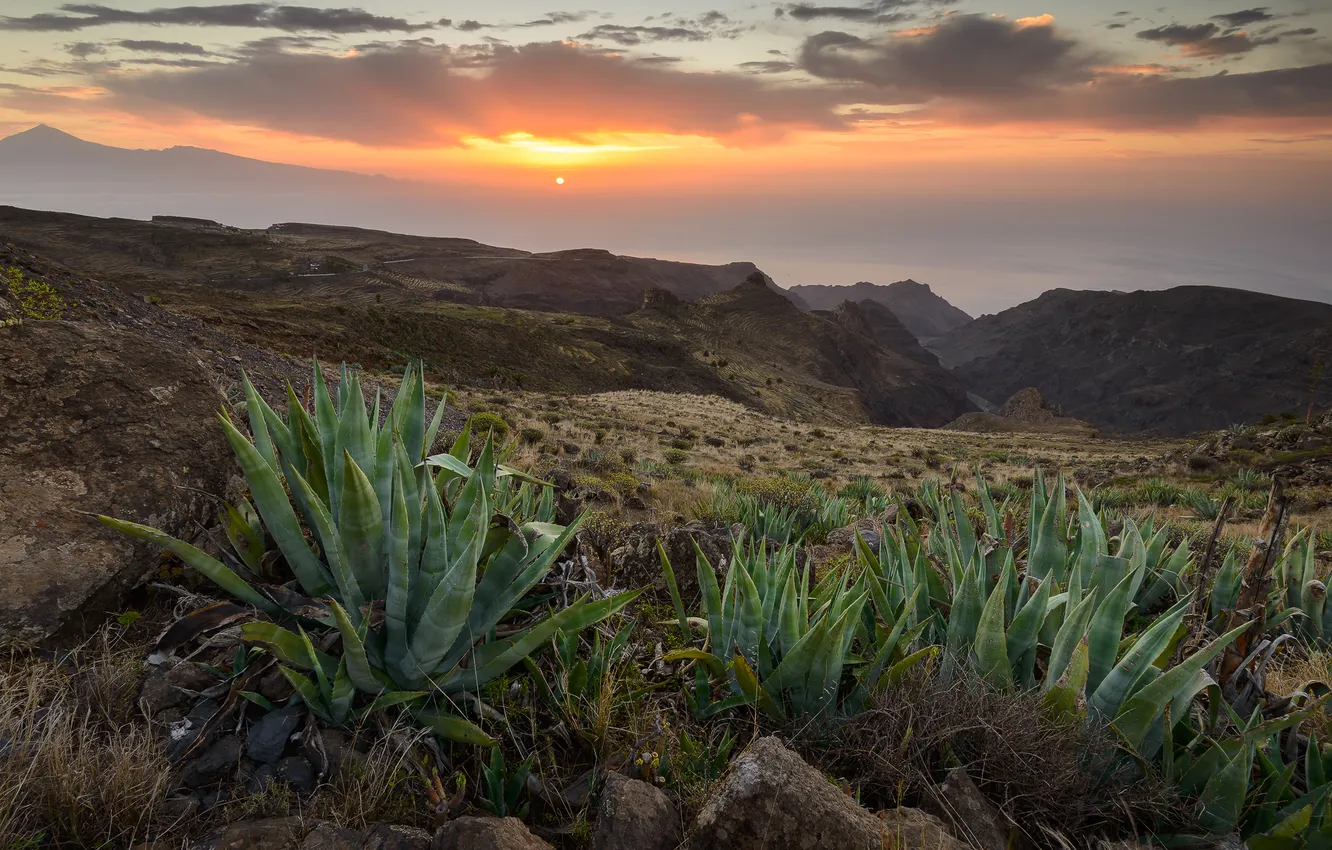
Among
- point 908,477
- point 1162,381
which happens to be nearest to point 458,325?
point 908,477

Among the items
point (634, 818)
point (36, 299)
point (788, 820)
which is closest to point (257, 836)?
point (634, 818)

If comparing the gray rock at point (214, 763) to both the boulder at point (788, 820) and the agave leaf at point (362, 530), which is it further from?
the boulder at point (788, 820)

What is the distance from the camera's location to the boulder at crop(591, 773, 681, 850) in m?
1.81

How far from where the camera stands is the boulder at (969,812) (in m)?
1.94

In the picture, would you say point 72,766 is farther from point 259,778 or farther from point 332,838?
point 332,838

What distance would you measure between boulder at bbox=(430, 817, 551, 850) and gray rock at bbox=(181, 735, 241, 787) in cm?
76

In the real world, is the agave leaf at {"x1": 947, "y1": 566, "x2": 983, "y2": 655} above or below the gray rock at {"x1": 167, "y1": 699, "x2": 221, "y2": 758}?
above

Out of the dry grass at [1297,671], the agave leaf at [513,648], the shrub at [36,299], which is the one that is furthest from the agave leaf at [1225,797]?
the shrub at [36,299]

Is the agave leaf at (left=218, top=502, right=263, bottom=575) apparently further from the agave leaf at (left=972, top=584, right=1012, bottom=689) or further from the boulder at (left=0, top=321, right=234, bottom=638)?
the agave leaf at (left=972, top=584, right=1012, bottom=689)

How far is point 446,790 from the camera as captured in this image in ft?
6.76

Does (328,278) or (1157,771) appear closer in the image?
(1157,771)

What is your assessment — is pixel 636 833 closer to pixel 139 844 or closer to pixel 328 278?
pixel 139 844

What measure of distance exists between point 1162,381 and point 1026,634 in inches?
8842

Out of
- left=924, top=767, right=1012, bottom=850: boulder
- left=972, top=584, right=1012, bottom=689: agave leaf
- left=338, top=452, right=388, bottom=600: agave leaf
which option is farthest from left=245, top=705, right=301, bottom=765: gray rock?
left=972, top=584, right=1012, bottom=689: agave leaf
